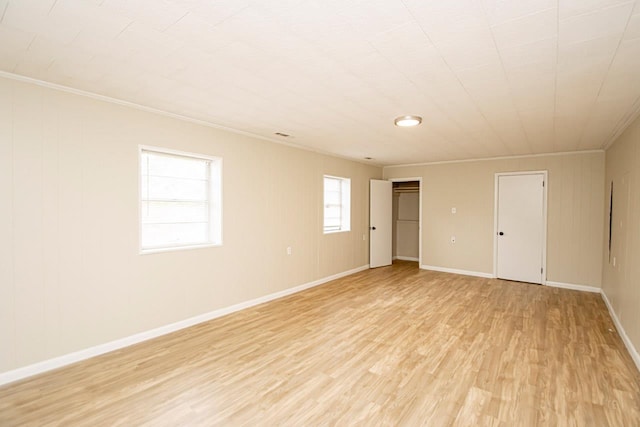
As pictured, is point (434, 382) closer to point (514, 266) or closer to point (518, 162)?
point (514, 266)

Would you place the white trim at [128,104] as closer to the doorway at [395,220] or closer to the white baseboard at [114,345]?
the white baseboard at [114,345]

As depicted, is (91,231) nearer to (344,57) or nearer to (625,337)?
(344,57)

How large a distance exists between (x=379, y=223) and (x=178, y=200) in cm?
471

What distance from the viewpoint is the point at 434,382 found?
2537 millimetres

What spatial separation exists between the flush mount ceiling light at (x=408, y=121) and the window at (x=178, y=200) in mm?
2257

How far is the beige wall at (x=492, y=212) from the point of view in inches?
209

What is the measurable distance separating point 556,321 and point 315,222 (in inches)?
145

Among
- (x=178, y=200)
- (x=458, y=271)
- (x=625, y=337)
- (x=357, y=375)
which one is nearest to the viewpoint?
(x=357, y=375)

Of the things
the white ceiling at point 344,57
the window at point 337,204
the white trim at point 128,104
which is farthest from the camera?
the window at point 337,204

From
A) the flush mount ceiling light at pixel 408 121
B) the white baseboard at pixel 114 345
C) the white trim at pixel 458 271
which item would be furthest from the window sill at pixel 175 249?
the white trim at pixel 458 271

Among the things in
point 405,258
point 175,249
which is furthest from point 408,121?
point 405,258

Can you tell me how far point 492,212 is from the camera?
6230mm

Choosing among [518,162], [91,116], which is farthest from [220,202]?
[518,162]

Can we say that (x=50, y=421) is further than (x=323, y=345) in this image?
No
